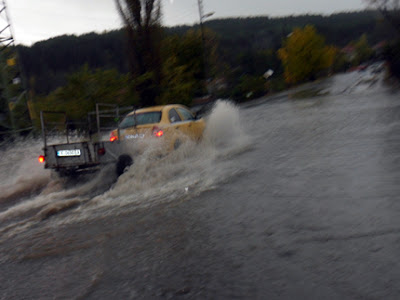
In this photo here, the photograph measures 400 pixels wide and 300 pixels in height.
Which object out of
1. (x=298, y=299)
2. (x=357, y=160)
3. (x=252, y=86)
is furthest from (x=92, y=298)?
(x=252, y=86)

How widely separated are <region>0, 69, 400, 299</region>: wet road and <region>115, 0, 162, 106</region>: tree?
35.7 feet

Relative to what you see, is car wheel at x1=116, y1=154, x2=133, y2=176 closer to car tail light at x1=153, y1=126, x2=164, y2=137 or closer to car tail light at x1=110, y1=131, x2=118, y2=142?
car tail light at x1=110, y1=131, x2=118, y2=142

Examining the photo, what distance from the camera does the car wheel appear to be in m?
9.73

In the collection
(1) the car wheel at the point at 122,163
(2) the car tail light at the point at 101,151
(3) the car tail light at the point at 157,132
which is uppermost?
(3) the car tail light at the point at 157,132

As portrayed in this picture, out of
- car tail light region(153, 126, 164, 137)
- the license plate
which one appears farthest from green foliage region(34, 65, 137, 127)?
the license plate

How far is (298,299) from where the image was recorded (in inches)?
146

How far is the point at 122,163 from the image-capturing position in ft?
32.1

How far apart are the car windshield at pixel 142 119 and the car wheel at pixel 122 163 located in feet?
4.45

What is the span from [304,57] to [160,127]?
41.8 m

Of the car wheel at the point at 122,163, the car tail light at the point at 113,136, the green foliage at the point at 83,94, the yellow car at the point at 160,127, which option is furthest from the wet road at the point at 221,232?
the green foliage at the point at 83,94

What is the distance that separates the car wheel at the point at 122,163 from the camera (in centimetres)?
973

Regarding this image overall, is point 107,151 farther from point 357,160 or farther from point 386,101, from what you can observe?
point 386,101

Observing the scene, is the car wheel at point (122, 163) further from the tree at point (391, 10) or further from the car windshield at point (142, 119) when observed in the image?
the tree at point (391, 10)

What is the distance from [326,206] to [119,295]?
9.95 ft
